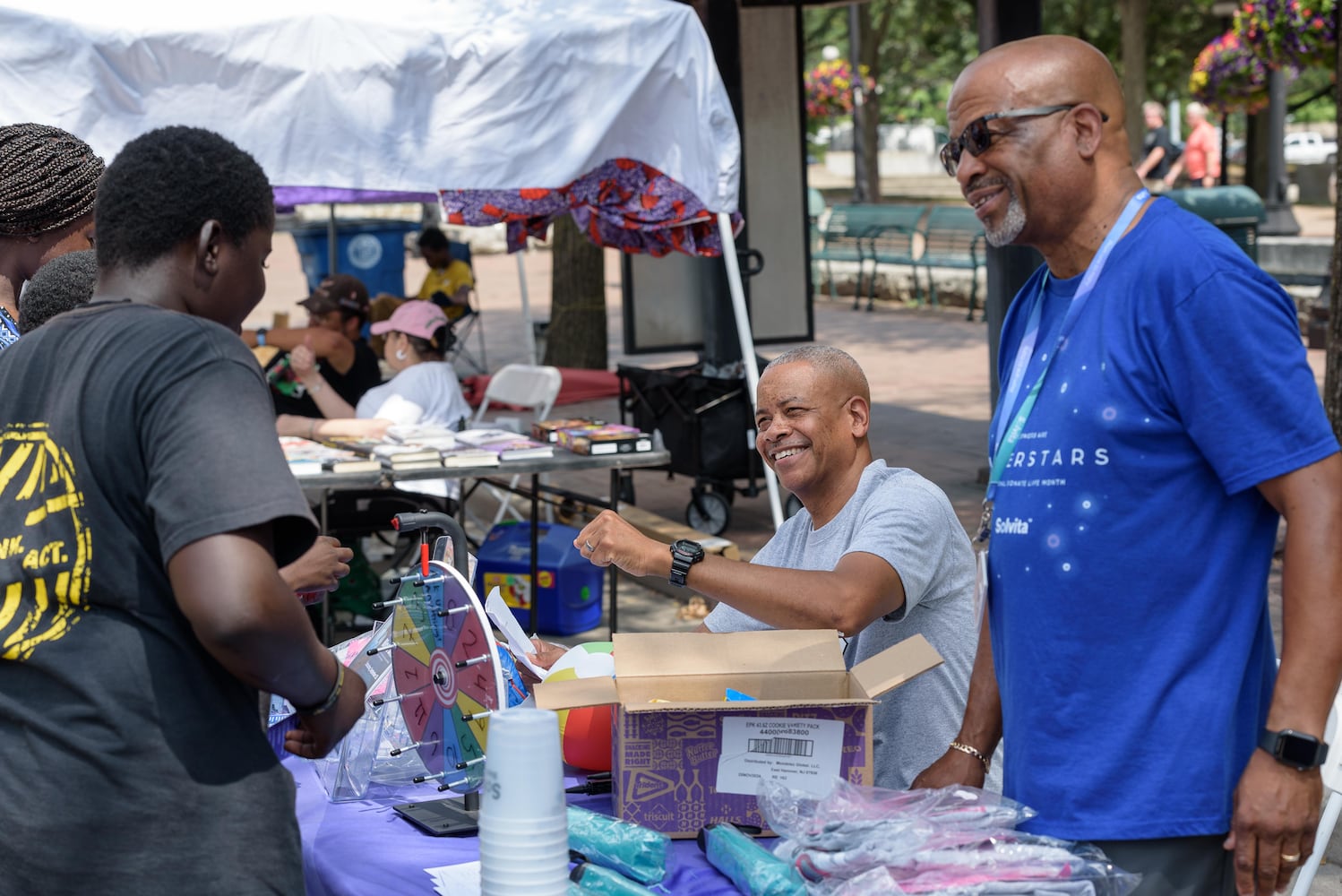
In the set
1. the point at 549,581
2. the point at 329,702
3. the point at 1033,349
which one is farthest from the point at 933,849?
the point at 549,581

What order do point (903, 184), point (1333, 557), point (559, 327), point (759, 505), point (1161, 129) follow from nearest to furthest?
point (1333, 557) → point (759, 505) → point (559, 327) → point (1161, 129) → point (903, 184)

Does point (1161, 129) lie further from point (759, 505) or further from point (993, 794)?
point (993, 794)

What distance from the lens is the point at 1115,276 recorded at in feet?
6.03

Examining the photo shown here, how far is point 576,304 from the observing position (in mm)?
11992

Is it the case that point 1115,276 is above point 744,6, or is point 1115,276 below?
below

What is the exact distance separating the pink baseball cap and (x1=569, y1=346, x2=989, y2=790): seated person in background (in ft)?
12.7

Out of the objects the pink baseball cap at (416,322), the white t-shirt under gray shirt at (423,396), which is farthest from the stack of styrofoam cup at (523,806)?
the pink baseball cap at (416,322)

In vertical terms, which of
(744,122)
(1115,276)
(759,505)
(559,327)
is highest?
(744,122)

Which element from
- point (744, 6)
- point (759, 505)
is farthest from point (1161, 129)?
point (759, 505)

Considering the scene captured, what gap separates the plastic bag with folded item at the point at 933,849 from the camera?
1.82 meters

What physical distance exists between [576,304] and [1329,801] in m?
9.95

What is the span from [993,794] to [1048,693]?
0.17 metres

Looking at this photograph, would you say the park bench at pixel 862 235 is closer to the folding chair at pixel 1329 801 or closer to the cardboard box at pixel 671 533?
the cardboard box at pixel 671 533

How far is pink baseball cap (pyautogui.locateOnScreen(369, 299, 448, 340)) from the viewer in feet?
21.9
